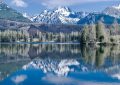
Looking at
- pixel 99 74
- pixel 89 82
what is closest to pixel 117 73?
pixel 99 74

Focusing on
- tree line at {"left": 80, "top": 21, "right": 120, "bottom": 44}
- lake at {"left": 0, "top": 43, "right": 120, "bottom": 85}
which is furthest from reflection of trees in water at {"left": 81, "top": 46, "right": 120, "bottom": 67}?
tree line at {"left": 80, "top": 21, "right": 120, "bottom": 44}

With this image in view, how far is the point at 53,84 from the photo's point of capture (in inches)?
1649

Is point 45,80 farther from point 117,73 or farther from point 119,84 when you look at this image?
point 117,73

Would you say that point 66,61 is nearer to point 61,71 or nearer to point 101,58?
point 101,58

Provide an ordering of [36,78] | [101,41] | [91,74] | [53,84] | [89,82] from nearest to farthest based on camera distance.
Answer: [53,84], [89,82], [36,78], [91,74], [101,41]

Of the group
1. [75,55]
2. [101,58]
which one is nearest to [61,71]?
[101,58]

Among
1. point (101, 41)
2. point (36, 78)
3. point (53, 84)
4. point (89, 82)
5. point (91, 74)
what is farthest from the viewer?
point (101, 41)

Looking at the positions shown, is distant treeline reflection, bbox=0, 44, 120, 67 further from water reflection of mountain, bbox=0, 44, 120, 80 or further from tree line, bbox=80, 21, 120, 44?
tree line, bbox=80, 21, 120, 44

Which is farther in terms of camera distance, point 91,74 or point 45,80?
point 91,74

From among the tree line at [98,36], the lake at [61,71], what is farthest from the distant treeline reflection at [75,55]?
the tree line at [98,36]

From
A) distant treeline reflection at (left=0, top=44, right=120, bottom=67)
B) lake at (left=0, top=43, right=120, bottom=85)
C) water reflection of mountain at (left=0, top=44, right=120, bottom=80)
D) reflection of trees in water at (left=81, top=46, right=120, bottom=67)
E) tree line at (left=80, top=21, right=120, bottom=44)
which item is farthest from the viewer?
tree line at (left=80, top=21, right=120, bottom=44)

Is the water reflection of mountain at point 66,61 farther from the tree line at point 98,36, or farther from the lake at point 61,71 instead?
the tree line at point 98,36

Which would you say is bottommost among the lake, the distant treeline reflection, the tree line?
the distant treeline reflection

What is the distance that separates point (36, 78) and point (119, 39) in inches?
5892
